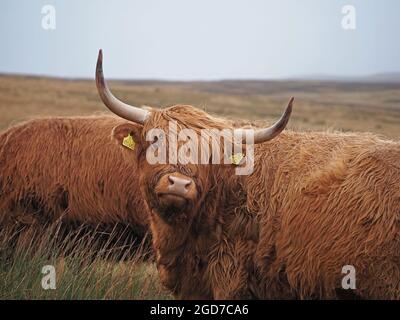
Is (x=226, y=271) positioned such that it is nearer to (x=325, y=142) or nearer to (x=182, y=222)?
(x=182, y=222)

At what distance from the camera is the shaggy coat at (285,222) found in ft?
12.5

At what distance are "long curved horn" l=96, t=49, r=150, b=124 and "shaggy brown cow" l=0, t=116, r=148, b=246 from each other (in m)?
1.69

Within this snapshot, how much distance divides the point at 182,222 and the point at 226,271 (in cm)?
44

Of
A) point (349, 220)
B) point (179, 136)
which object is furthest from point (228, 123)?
point (349, 220)

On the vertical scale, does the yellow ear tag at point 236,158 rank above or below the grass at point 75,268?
above

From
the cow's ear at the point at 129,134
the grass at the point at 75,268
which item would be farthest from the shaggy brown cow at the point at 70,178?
the cow's ear at the point at 129,134

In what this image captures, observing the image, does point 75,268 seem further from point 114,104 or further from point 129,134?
point 114,104

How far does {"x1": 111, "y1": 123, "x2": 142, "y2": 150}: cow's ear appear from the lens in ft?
14.3

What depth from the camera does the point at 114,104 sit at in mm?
4109

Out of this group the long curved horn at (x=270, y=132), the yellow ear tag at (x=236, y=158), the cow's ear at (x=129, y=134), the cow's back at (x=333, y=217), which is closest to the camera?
the cow's back at (x=333, y=217)

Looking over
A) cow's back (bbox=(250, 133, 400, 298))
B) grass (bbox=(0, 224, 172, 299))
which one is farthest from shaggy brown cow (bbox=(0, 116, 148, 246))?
cow's back (bbox=(250, 133, 400, 298))

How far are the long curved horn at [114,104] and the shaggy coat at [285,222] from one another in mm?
84

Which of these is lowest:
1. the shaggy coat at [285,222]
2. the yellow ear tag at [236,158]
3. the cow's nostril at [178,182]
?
the shaggy coat at [285,222]

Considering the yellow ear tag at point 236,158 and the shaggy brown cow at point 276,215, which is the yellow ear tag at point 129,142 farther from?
the yellow ear tag at point 236,158
